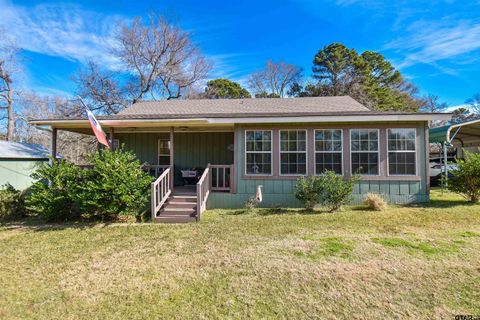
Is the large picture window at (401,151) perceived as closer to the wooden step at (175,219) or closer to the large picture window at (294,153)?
the large picture window at (294,153)

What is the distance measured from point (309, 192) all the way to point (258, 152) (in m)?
2.20

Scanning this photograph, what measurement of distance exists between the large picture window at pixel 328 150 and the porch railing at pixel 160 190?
487cm

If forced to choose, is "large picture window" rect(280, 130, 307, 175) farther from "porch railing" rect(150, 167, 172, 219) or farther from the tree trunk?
the tree trunk

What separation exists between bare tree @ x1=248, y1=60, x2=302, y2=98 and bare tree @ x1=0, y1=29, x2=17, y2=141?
2198 cm

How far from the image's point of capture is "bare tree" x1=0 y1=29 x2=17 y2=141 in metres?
20.9

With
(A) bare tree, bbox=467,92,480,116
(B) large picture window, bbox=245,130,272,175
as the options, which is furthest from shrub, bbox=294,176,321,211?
(A) bare tree, bbox=467,92,480,116

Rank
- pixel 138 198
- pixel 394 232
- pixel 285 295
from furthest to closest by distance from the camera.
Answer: pixel 138 198, pixel 394 232, pixel 285 295

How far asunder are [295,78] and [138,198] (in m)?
27.6

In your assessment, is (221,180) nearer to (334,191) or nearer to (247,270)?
(334,191)

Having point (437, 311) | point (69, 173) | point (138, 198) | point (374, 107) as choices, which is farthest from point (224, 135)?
point (374, 107)

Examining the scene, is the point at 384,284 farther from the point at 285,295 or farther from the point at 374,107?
the point at 374,107

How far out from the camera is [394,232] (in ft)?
18.6

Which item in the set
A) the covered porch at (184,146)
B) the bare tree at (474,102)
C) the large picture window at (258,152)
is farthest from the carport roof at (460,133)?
the bare tree at (474,102)

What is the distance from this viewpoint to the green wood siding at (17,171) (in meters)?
12.4
